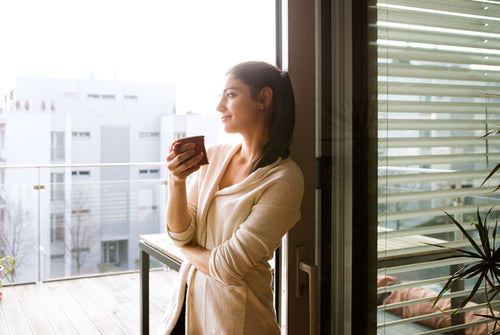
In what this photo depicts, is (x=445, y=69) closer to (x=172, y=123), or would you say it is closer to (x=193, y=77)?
(x=193, y=77)

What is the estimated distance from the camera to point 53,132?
502cm

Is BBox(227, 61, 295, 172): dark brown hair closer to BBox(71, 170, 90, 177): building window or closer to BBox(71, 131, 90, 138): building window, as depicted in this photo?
BBox(71, 170, 90, 177): building window

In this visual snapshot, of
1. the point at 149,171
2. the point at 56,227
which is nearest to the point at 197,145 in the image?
the point at 149,171

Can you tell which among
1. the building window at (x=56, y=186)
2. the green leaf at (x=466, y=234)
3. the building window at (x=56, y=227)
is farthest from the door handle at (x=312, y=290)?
the building window at (x=56, y=227)

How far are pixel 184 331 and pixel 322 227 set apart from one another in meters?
0.50

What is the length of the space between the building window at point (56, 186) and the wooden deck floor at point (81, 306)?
0.73 meters

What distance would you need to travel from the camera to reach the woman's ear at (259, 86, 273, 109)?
1120mm

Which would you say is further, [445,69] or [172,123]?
[172,123]

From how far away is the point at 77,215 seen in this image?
4.17 metres

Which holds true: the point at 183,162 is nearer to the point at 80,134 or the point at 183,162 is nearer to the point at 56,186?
the point at 56,186

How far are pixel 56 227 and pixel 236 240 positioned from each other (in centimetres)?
352

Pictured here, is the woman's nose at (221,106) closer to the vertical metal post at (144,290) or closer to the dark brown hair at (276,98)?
the dark brown hair at (276,98)

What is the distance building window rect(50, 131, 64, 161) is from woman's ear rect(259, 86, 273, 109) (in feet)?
14.2

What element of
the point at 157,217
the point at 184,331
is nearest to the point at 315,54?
the point at 184,331
